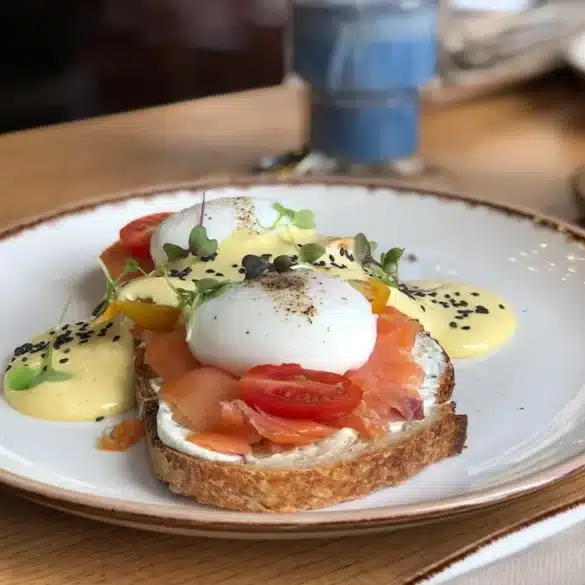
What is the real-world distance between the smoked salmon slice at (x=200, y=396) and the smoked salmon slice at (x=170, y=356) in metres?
0.03

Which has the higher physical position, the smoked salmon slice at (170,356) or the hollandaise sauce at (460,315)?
the smoked salmon slice at (170,356)

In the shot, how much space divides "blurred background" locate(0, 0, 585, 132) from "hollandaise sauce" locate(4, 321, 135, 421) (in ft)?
9.75

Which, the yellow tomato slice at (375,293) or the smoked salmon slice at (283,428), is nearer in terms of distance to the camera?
the smoked salmon slice at (283,428)

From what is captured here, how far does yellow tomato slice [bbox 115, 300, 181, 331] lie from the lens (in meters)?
1.61

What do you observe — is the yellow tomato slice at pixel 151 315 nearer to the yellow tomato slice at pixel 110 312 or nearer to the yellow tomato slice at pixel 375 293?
the yellow tomato slice at pixel 110 312

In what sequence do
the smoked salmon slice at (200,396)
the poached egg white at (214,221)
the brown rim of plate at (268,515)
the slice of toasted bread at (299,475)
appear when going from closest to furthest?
the brown rim of plate at (268,515)
the slice of toasted bread at (299,475)
the smoked salmon slice at (200,396)
the poached egg white at (214,221)

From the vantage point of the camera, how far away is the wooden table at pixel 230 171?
1.18m

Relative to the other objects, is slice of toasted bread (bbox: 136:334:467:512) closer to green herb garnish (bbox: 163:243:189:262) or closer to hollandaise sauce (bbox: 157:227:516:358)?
hollandaise sauce (bbox: 157:227:516:358)

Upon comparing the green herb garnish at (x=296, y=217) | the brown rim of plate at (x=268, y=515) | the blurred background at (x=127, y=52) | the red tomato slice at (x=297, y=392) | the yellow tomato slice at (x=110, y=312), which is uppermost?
the green herb garnish at (x=296, y=217)

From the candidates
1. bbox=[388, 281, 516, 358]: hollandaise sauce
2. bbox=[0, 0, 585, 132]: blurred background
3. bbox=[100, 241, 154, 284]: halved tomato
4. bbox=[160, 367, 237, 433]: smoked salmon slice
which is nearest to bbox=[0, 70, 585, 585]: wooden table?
bbox=[160, 367, 237, 433]: smoked salmon slice

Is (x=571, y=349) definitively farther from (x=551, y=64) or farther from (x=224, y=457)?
(x=551, y=64)

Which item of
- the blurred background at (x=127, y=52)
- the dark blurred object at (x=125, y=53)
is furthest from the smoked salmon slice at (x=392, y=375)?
the dark blurred object at (x=125, y=53)

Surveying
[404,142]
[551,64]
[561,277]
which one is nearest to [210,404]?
[561,277]

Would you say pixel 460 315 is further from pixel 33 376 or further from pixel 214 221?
pixel 33 376
